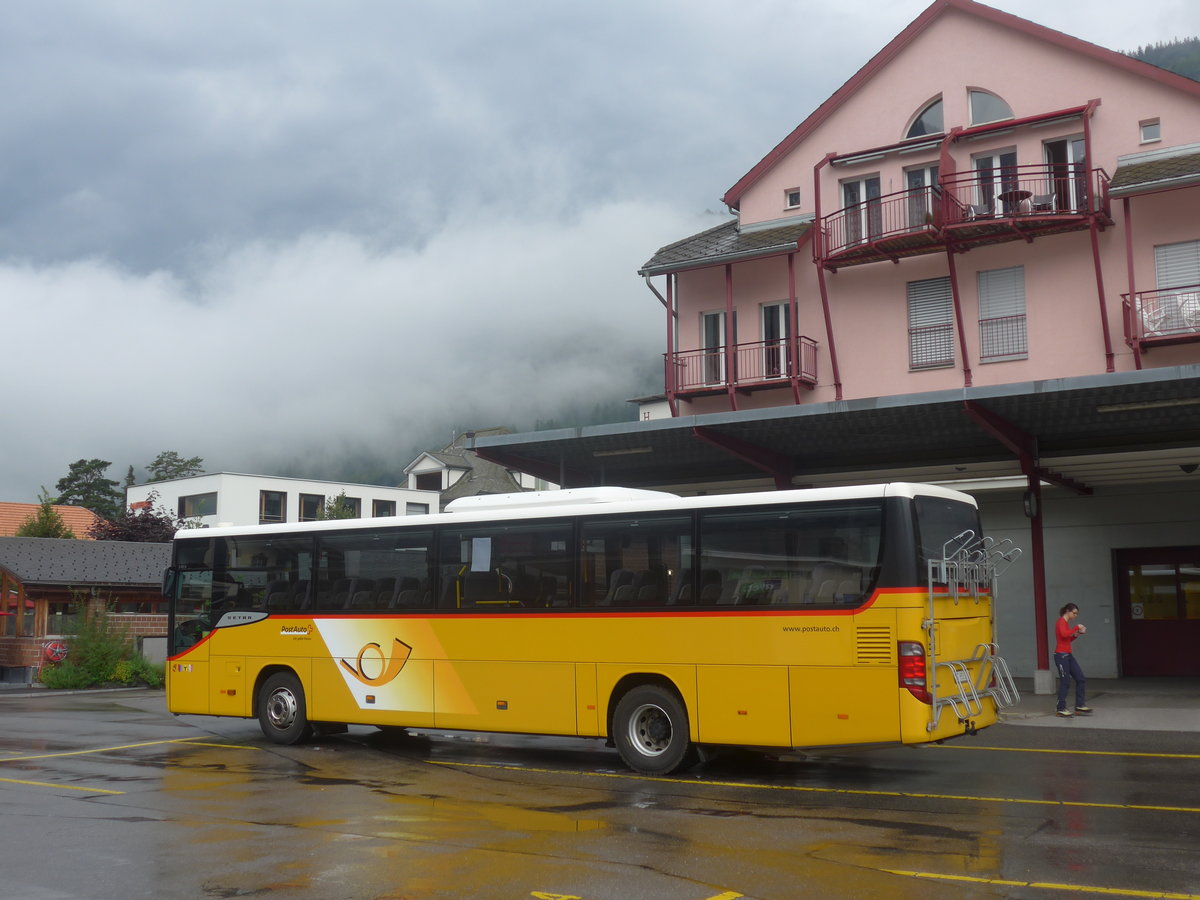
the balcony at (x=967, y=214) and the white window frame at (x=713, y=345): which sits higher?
the balcony at (x=967, y=214)

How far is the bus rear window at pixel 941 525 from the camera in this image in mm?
11703

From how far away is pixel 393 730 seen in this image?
695 inches

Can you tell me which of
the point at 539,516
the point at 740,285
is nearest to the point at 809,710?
the point at 539,516

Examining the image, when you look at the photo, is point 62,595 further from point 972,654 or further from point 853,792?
point 972,654

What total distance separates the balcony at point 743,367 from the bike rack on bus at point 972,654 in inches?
565

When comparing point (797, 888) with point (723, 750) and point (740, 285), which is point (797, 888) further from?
point (740, 285)

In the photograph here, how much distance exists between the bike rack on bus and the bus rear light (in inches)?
3.8

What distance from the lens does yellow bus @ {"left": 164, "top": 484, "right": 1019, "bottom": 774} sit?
11.6 metres

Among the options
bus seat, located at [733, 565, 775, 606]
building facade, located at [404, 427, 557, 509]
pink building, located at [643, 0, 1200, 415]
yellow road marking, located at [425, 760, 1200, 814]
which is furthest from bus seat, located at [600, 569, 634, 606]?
building facade, located at [404, 427, 557, 509]

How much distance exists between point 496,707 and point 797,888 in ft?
23.5

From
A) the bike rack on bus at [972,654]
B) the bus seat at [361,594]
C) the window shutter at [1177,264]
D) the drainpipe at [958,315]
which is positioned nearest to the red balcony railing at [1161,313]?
the window shutter at [1177,264]

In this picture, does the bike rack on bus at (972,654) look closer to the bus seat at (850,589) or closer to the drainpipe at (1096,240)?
the bus seat at (850,589)

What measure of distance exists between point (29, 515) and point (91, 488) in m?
38.3

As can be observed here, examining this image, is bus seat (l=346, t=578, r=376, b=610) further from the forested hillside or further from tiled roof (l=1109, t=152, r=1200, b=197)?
the forested hillside
